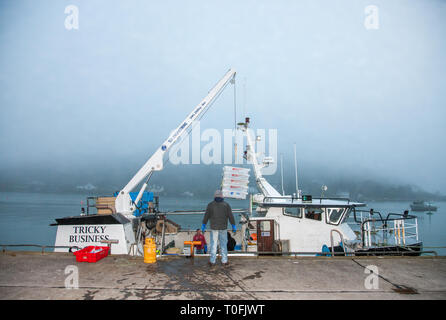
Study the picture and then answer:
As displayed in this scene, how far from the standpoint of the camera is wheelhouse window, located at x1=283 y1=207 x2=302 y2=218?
11867 mm

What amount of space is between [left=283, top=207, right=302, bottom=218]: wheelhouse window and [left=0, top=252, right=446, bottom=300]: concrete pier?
15.1 feet

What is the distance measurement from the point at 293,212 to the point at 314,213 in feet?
3.15

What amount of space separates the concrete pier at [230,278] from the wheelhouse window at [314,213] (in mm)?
4453

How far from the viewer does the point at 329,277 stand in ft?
18.6

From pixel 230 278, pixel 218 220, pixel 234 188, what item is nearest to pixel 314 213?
pixel 234 188

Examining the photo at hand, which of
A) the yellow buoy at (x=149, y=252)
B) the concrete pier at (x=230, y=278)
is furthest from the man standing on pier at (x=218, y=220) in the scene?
the yellow buoy at (x=149, y=252)

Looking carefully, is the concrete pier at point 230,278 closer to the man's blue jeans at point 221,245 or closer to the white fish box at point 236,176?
the man's blue jeans at point 221,245

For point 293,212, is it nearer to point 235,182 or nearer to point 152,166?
point 235,182

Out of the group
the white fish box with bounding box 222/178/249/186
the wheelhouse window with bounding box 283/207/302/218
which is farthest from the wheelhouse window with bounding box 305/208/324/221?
the white fish box with bounding box 222/178/249/186

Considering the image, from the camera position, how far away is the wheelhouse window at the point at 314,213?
460 inches

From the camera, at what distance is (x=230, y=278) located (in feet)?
18.3

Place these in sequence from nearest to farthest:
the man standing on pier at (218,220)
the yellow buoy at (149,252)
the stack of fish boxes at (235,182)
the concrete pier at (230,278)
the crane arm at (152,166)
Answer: the concrete pier at (230,278) → the man standing on pier at (218,220) → the yellow buoy at (149,252) → the crane arm at (152,166) → the stack of fish boxes at (235,182)
